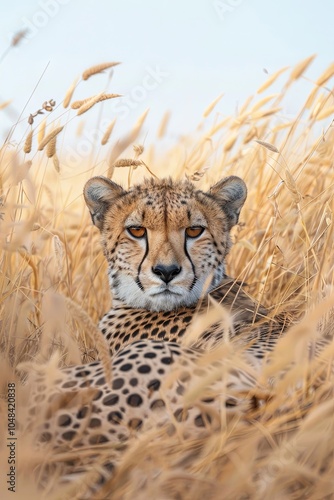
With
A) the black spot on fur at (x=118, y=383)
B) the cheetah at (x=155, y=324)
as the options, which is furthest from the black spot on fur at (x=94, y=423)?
the black spot on fur at (x=118, y=383)

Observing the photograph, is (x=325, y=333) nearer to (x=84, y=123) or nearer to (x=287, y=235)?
(x=287, y=235)

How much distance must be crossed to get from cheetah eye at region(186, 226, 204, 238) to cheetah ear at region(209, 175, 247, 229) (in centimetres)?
28

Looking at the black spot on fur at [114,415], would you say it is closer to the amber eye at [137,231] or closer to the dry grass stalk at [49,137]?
the amber eye at [137,231]

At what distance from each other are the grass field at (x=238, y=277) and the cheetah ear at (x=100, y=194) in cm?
12

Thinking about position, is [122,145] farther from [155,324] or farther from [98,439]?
[98,439]

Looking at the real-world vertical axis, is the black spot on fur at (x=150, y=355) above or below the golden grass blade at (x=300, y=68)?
below

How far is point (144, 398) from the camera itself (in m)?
2.14

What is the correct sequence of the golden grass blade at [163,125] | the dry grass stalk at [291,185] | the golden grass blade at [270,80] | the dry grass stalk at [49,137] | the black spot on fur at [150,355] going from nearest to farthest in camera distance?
the black spot on fur at [150,355] < the dry grass stalk at [291,185] < the dry grass stalk at [49,137] < the golden grass blade at [270,80] < the golden grass blade at [163,125]

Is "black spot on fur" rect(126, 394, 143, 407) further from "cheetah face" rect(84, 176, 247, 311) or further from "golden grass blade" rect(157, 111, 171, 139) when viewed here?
"golden grass blade" rect(157, 111, 171, 139)

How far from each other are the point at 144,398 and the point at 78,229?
80.3 inches

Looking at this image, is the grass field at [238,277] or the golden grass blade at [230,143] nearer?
the grass field at [238,277]

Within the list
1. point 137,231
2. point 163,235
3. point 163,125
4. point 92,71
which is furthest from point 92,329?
point 163,125

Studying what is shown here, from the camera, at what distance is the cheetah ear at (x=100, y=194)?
331cm

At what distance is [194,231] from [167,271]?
277 mm
